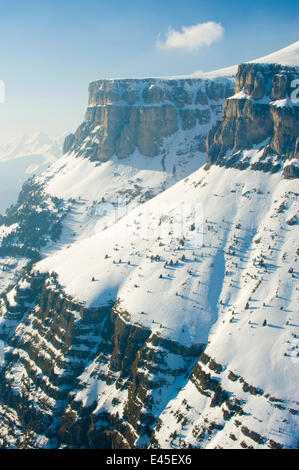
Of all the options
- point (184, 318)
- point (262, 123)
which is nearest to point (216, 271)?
point (184, 318)

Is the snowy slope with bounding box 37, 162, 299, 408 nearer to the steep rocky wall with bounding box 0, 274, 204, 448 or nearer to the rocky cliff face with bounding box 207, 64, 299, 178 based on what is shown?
the steep rocky wall with bounding box 0, 274, 204, 448

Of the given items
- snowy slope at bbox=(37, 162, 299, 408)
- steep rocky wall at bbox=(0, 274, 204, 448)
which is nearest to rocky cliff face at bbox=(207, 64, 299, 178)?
snowy slope at bbox=(37, 162, 299, 408)

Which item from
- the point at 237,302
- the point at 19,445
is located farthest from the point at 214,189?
the point at 19,445

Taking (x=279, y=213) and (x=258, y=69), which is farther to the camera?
(x=258, y=69)

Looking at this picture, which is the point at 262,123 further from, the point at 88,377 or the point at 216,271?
the point at 88,377

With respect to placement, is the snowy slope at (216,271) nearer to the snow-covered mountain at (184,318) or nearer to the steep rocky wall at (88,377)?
the snow-covered mountain at (184,318)

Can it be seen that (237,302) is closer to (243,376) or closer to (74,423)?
(243,376)
